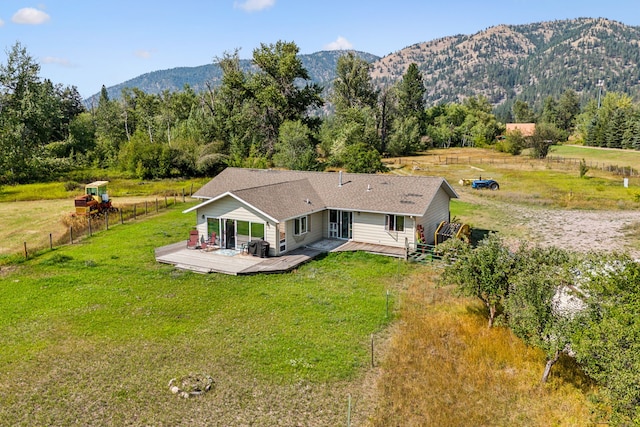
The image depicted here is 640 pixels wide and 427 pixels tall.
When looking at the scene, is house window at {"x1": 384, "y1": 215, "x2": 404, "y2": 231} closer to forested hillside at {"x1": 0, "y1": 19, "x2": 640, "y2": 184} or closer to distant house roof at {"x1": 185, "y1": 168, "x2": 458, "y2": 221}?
distant house roof at {"x1": 185, "y1": 168, "x2": 458, "y2": 221}

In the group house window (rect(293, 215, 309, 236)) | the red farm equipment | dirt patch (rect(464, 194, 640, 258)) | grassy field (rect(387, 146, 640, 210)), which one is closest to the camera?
house window (rect(293, 215, 309, 236))

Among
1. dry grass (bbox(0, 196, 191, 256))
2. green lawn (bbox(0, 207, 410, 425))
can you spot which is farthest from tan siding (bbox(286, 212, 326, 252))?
dry grass (bbox(0, 196, 191, 256))

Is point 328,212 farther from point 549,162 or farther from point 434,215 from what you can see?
point 549,162

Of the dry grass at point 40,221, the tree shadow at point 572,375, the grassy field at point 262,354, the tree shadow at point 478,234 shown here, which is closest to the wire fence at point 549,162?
the tree shadow at point 478,234

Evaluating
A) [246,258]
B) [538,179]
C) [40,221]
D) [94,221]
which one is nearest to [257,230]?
[246,258]

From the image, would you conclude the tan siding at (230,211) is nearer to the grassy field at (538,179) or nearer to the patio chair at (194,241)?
the patio chair at (194,241)

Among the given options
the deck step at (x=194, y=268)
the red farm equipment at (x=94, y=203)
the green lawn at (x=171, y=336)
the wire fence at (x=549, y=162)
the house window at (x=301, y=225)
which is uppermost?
the wire fence at (x=549, y=162)

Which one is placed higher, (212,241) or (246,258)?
(212,241)
